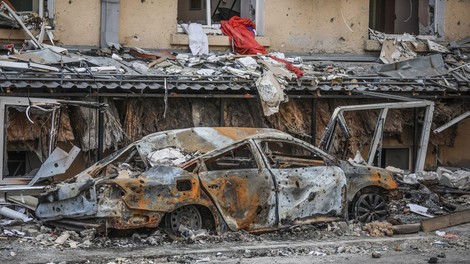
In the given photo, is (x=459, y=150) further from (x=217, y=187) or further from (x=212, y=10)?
(x=217, y=187)

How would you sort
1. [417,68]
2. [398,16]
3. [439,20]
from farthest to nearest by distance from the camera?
1. [398,16]
2. [439,20]
3. [417,68]

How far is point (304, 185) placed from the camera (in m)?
16.4

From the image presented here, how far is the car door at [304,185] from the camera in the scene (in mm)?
16219

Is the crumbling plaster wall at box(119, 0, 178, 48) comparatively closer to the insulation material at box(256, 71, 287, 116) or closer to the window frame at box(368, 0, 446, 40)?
the insulation material at box(256, 71, 287, 116)

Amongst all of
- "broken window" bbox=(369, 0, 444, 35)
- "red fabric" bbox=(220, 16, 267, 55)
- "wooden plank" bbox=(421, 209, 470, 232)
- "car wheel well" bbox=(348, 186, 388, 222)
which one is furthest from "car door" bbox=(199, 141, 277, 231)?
"broken window" bbox=(369, 0, 444, 35)

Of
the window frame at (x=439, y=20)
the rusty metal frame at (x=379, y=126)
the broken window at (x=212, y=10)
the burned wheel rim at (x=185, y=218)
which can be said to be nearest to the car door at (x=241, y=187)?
the burned wheel rim at (x=185, y=218)

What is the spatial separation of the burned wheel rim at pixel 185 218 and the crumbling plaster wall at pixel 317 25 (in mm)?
7561

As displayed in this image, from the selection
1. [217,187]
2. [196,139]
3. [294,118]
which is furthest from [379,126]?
[217,187]

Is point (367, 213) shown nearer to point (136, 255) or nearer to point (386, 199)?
point (386, 199)

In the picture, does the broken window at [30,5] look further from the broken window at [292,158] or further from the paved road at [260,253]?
the paved road at [260,253]

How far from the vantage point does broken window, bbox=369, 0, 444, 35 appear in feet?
80.9

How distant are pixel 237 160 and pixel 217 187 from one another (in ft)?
3.01

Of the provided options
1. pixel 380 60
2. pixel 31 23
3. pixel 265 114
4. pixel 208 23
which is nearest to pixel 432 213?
pixel 265 114

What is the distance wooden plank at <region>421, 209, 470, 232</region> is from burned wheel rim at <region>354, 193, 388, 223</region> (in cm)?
74
